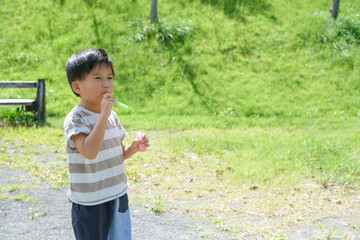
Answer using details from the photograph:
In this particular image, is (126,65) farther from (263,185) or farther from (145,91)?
(263,185)

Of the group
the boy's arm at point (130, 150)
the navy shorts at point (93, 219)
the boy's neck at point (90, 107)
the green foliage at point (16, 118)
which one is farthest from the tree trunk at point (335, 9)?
the navy shorts at point (93, 219)

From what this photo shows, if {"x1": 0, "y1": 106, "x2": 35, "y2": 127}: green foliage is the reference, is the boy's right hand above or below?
above

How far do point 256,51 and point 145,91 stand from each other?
152 inches

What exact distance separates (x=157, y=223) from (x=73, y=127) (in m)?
2.29

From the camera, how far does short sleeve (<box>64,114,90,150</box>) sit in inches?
81.7

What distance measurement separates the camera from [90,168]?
2176 millimetres

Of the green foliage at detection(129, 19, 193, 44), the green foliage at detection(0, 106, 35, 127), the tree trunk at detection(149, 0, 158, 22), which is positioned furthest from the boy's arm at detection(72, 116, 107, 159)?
the tree trunk at detection(149, 0, 158, 22)

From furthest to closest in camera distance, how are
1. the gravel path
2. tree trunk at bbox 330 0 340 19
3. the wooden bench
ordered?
1. tree trunk at bbox 330 0 340 19
2. the wooden bench
3. the gravel path

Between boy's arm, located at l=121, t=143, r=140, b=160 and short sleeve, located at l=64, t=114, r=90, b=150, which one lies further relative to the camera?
boy's arm, located at l=121, t=143, r=140, b=160

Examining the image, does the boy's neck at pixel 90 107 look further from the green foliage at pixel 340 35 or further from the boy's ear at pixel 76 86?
the green foliage at pixel 340 35

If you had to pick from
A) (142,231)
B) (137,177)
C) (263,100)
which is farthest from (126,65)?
(142,231)

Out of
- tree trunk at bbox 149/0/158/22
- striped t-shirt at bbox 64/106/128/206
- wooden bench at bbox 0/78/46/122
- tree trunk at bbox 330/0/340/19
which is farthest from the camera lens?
tree trunk at bbox 330/0/340/19

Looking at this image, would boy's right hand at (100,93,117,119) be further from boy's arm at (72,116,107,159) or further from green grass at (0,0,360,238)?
green grass at (0,0,360,238)

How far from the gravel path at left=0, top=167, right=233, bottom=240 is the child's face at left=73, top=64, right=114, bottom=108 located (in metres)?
2.03
